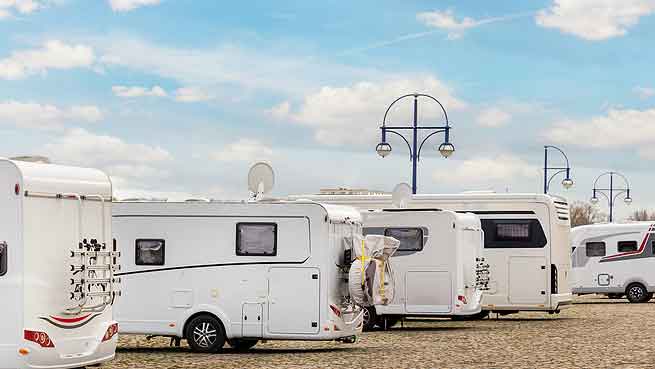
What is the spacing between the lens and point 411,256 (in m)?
27.9

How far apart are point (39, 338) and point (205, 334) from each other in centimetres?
702

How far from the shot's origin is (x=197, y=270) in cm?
2155

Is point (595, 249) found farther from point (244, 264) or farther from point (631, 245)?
point (244, 264)

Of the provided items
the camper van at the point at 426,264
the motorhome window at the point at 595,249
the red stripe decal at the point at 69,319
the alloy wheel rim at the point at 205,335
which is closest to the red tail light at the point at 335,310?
the alloy wheel rim at the point at 205,335

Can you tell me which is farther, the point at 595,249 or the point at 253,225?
the point at 595,249

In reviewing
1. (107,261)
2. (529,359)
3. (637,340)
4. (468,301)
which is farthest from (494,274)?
(107,261)

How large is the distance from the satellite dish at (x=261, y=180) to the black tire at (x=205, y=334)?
2.73 metres

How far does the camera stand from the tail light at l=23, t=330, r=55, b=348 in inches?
569

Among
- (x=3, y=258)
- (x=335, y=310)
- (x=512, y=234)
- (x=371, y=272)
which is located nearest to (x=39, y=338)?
(x=3, y=258)

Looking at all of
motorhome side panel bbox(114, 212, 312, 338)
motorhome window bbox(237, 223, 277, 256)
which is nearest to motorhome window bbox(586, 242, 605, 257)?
motorhome side panel bbox(114, 212, 312, 338)

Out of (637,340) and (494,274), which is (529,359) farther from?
(494,274)

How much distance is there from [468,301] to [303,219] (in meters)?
7.93

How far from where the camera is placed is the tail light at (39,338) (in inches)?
569

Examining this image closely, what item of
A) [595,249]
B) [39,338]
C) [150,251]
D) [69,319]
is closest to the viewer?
[39,338]
